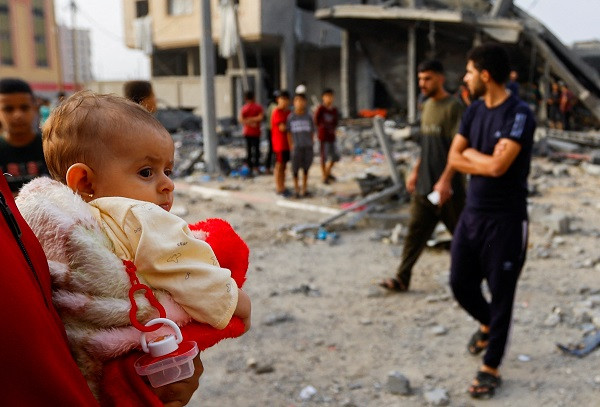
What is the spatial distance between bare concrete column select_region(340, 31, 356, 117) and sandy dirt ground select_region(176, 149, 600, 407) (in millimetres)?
13672

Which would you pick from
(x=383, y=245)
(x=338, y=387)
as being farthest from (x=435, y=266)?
(x=338, y=387)

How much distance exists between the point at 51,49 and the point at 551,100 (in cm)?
4433

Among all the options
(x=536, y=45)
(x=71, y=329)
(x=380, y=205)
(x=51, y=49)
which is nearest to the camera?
(x=71, y=329)

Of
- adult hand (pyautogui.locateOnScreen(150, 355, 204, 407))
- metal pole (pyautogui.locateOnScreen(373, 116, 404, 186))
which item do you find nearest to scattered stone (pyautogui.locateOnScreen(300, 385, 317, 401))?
adult hand (pyautogui.locateOnScreen(150, 355, 204, 407))

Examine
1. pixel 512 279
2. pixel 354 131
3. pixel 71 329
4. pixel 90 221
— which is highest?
pixel 90 221

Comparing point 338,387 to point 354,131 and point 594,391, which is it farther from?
point 354,131

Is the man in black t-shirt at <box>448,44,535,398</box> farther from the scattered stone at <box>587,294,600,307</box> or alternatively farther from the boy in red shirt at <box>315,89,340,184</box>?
the boy in red shirt at <box>315,89,340,184</box>

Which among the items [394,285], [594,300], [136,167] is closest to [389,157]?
[394,285]

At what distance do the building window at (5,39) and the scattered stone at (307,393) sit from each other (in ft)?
166

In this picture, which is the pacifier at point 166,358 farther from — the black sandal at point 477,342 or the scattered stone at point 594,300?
the scattered stone at point 594,300

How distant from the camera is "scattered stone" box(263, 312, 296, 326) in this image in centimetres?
488

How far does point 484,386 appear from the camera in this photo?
144 inches

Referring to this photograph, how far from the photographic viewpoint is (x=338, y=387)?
383cm

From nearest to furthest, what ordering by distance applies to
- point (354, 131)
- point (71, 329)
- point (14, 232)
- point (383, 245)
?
point (14, 232) < point (71, 329) < point (383, 245) < point (354, 131)
